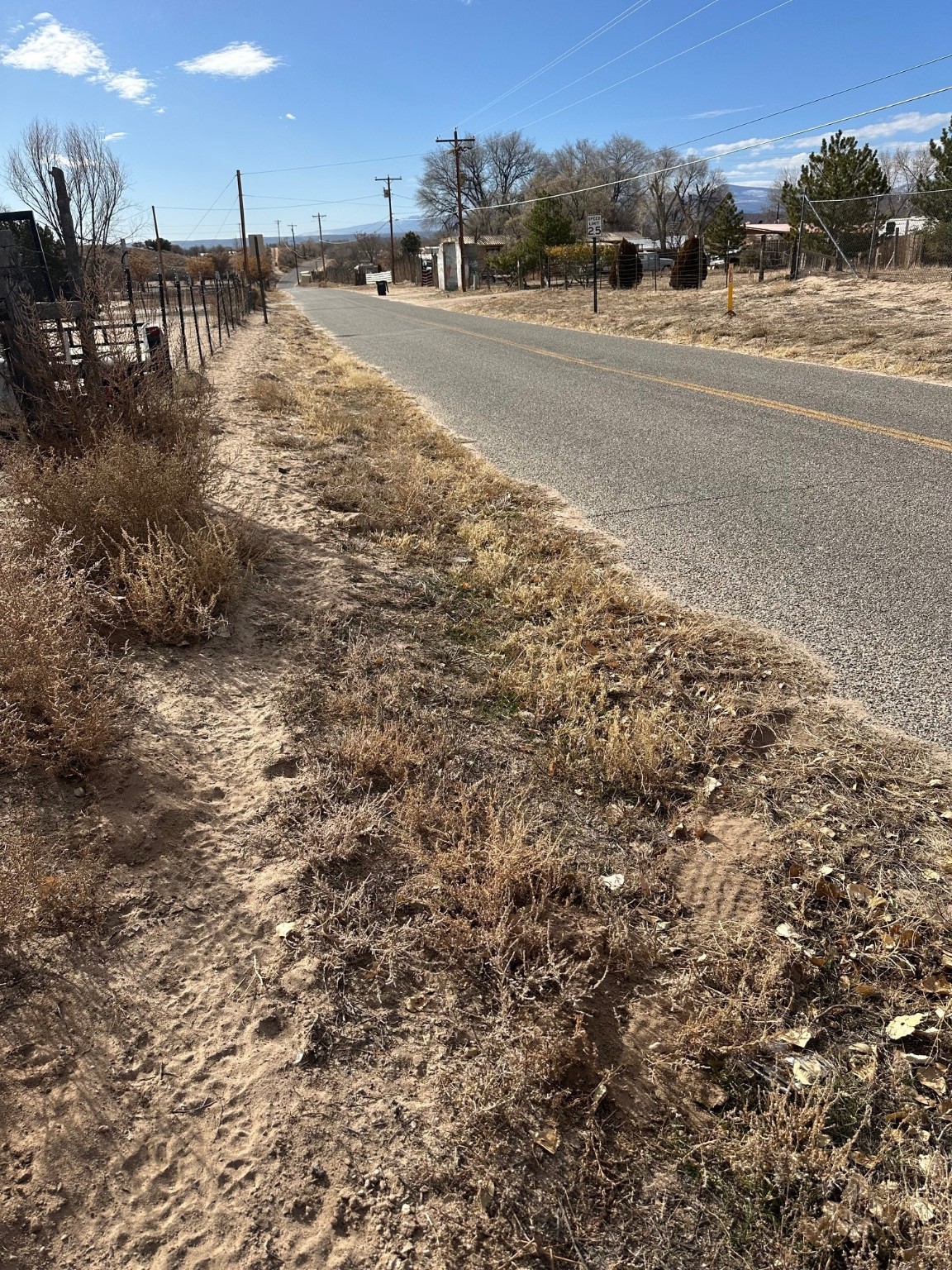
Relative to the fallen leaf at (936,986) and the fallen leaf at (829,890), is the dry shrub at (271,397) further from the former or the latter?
the fallen leaf at (936,986)

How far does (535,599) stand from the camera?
5340mm

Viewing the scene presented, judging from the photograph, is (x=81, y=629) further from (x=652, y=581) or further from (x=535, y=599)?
(x=652, y=581)

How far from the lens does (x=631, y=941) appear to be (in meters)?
2.75

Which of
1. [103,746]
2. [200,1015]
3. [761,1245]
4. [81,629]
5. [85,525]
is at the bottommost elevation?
[761,1245]

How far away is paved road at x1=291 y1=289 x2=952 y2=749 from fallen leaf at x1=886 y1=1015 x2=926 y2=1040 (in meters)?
1.52

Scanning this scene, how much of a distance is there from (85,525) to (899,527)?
5.45m

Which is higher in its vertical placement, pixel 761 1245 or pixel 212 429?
pixel 212 429

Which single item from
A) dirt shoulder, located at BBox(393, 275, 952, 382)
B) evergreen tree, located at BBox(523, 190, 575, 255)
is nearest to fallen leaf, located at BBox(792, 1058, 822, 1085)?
dirt shoulder, located at BBox(393, 275, 952, 382)

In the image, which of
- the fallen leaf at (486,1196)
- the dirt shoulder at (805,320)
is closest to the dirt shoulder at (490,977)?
the fallen leaf at (486,1196)

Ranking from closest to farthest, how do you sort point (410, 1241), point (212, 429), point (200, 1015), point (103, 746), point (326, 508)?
point (410, 1241), point (200, 1015), point (103, 746), point (326, 508), point (212, 429)

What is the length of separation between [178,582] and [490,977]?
2.86 m

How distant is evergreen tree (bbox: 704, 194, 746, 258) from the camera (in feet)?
146

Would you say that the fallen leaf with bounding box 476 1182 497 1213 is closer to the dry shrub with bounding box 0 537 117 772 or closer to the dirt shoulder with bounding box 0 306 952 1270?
the dirt shoulder with bounding box 0 306 952 1270

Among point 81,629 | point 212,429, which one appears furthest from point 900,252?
point 81,629
